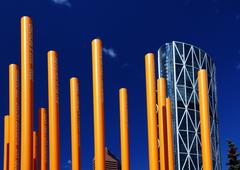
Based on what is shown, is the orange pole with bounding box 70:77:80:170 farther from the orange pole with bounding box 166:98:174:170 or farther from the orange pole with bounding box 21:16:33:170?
the orange pole with bounding box 166:98:174:170

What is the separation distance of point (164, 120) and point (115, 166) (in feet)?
274

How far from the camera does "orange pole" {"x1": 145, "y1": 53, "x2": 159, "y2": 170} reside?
1622 centimetres

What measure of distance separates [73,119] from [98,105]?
4.79ft

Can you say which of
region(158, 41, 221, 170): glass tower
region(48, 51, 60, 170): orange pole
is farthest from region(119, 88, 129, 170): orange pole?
region(158, 41, 221, 170): glass tower

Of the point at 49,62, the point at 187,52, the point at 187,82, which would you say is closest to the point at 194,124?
the point at 187,82

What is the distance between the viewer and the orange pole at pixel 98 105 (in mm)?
14633

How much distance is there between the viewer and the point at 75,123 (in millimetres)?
15961

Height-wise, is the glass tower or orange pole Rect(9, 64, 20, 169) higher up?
the glass tower

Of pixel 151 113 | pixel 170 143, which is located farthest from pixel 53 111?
pixel 170 143

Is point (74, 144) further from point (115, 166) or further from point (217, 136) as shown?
point (115, 166)

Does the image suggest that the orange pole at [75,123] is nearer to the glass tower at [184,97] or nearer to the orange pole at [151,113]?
the orange pole at [151,113]

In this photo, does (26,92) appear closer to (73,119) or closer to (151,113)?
(73,119)

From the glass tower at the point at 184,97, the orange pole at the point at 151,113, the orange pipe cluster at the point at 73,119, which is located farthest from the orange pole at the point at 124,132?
the glass tower at the point at 184,97

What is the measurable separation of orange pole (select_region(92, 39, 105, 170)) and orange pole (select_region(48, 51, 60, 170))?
1260mm
